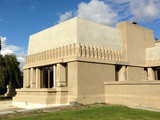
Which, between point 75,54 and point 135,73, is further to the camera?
point 135,73

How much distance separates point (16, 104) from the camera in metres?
24.0

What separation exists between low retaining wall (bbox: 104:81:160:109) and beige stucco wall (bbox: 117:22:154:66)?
564cm

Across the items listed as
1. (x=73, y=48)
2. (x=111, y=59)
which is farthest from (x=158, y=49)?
(x=73, y=48)

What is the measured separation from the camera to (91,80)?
20172 mm

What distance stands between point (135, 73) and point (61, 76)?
10026 millimetres

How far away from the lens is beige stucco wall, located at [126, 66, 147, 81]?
80.2 ft

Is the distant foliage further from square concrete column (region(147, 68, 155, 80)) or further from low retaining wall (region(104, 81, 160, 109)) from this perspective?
square concrete column (region(147, 68, 155, 80))

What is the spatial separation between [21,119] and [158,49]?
786 inches

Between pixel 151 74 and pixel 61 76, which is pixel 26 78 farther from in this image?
pixel 151 74

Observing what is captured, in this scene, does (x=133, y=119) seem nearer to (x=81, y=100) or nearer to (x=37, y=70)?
(x=81, y=100)

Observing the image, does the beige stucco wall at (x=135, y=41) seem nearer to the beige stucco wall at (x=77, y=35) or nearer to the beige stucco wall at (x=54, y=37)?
the beige stucco wall at (x=77, y=35)

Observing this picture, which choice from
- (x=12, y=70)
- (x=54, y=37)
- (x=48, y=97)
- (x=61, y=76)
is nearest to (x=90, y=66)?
(x=61, y=76)

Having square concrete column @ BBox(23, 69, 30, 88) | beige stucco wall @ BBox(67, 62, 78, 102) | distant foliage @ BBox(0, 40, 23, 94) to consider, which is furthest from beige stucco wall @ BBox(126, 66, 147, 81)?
distant foliage @ BBox(0, 40, 23, 94)

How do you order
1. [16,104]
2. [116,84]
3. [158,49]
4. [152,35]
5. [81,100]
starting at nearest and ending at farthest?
1. [81,100]
2. [116,84]
3. [16,104]
4. [158,49]
5. [152,35]
